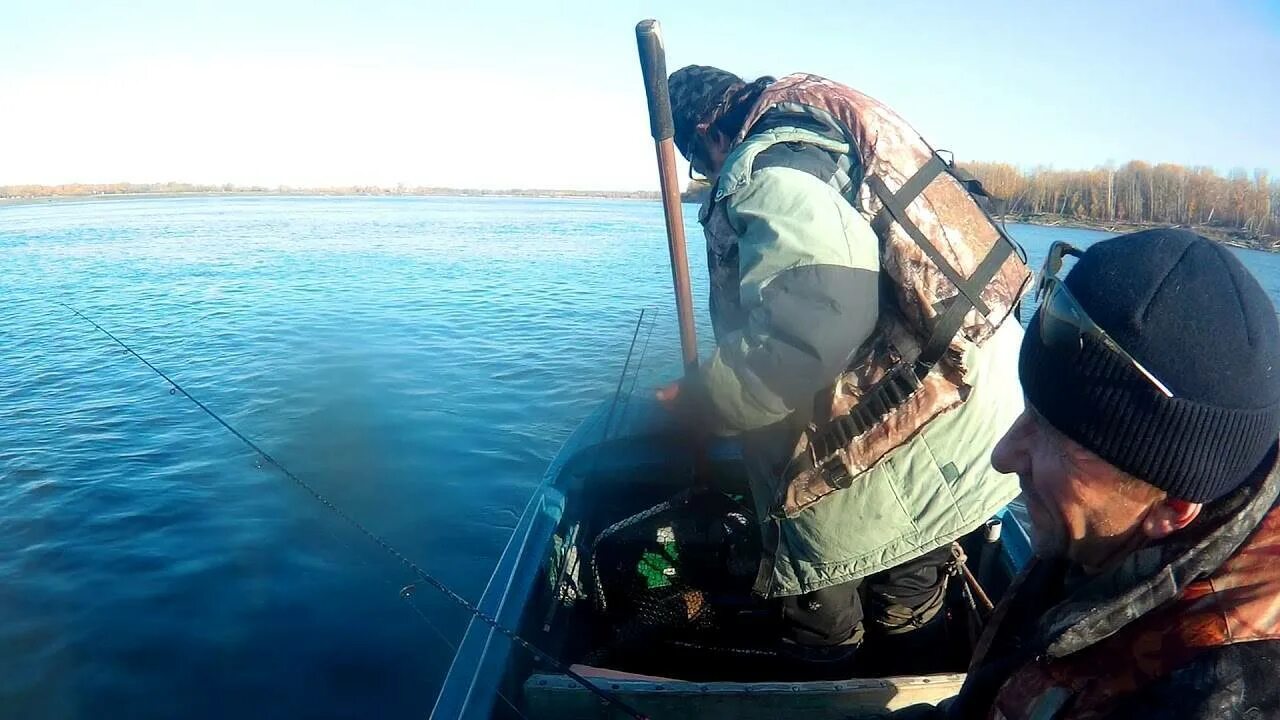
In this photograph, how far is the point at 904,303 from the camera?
2248 millimetres

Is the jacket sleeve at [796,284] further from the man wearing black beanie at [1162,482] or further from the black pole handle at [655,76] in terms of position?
the black pole handle at [655,76]

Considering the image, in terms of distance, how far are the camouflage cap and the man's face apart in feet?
6.01

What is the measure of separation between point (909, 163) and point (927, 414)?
2.61 ft

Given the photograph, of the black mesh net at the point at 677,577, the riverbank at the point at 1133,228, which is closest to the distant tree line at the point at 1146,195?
the riverbank at the point at 1133,228

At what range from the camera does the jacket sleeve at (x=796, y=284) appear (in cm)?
207

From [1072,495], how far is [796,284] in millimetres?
949

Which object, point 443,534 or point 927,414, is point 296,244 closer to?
point 443,534

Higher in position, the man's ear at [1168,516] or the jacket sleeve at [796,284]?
the jacket sleeve at [796,284]

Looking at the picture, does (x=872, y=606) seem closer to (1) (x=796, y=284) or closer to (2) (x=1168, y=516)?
(1) (x=796, y=284)

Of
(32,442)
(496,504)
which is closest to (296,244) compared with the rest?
(32,442)

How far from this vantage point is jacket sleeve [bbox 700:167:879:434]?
207cm

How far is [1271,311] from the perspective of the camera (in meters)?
1.16

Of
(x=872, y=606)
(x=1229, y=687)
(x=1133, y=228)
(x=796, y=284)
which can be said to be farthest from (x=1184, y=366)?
(x=1133, y=228)

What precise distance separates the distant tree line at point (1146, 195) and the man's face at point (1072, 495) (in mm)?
40937
